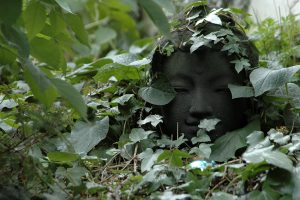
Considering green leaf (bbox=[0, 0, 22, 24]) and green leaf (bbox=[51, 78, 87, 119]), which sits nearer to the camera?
green leaf (bbox=[0, 0, 22, 24])

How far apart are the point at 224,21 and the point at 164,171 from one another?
744mm

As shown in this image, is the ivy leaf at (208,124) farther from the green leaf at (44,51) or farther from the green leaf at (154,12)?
the green leaf at (154,12)

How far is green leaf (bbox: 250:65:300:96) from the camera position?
1.79 m

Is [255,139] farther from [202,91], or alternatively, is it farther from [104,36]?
[104,36]

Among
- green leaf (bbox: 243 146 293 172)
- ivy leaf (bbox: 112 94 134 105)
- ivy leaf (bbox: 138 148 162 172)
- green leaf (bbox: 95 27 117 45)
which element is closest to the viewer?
green leaf (bbox: 243 146 293 172)

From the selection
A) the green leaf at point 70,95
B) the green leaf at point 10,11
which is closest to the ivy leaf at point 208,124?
the green leaf at point 70,95

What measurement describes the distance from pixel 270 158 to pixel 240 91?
54 centimetres

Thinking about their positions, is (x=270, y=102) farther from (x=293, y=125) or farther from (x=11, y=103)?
(x=11, y=103)

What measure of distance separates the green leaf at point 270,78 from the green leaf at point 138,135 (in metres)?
0.36

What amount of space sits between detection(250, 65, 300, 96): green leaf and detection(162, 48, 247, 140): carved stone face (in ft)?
0.36

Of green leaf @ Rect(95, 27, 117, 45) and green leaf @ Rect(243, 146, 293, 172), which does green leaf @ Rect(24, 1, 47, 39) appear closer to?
green leaf @ Rect(243, 146, 293, 172)

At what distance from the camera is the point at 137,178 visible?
A: 1.45m

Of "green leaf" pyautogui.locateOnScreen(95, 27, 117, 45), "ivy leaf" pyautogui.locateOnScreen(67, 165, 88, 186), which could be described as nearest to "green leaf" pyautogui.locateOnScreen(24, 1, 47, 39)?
"ivy leaf" pyautogui.locateOnScreen(67, 165, 88, 186)

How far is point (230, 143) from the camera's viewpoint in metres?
1.82
